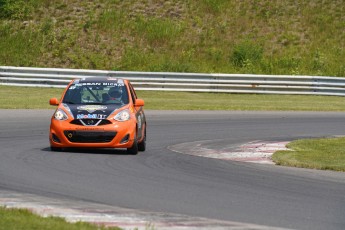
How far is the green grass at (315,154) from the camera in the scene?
15773 mm

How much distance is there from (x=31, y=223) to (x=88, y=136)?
26.1 ft

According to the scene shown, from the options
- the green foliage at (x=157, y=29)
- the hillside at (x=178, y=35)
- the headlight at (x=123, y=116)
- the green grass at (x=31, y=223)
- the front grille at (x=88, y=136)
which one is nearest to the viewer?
the green grass at (x=31, y=223)

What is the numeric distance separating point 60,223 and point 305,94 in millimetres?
27698

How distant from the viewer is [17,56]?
42375mm

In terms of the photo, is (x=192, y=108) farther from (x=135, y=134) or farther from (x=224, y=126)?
(x=135, y=134)

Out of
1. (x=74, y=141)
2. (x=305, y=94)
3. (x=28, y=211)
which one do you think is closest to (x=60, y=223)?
(x=28, y=211)

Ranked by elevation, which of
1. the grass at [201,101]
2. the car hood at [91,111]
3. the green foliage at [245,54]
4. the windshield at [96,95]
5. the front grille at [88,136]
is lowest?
the grass at [201,101]

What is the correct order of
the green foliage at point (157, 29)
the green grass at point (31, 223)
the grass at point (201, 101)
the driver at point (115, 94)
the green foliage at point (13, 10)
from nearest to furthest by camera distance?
the green grass at point (31, 223)
the driver at point (115, 94)
the grass at point (201, 101)
the green foliage at point (157, 29)
the green foliage at point (13, 10)

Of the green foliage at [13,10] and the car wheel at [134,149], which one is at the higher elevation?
the green foliage at [13,10]

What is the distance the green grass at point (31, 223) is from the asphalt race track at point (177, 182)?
4.90 ft

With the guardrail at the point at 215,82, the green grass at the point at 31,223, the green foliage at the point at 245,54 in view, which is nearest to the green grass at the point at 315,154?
the green grass at the point at 31,223

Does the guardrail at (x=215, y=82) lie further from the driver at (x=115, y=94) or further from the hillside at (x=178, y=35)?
the driver at (x=115, y=94)

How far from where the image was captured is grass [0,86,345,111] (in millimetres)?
30344

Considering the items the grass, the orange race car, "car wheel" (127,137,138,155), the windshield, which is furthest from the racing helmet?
the grass
